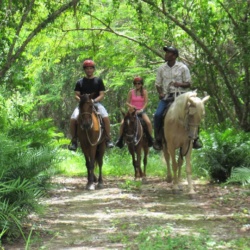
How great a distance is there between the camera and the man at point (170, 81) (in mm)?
10844

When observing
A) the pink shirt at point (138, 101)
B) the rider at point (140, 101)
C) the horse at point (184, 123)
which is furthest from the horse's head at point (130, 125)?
the horse at point (184, 123)

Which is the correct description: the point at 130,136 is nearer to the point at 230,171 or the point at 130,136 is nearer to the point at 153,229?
the point at 230,171

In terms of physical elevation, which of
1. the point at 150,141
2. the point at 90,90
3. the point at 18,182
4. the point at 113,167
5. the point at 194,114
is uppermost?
the point at 90,90

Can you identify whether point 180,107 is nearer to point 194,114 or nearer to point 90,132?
point 194,114

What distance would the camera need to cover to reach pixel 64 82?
23391 mm

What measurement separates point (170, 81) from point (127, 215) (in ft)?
13.9

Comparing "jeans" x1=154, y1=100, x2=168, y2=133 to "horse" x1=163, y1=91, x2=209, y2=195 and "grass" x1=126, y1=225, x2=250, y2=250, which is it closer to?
"horse" x1=163, y1=91, x2=209, y2=195

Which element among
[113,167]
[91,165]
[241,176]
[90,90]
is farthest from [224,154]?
[113,167]

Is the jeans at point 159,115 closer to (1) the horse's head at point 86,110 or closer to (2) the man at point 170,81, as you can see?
(2) the man at point 170,81

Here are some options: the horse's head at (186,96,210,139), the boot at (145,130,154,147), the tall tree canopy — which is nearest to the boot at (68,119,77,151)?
the tall tree canopy

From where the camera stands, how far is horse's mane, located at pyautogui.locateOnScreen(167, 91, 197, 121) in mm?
9654

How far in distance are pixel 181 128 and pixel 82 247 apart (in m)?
4.95

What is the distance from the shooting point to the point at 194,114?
374 inches

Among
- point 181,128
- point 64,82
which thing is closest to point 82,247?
point 181,128
